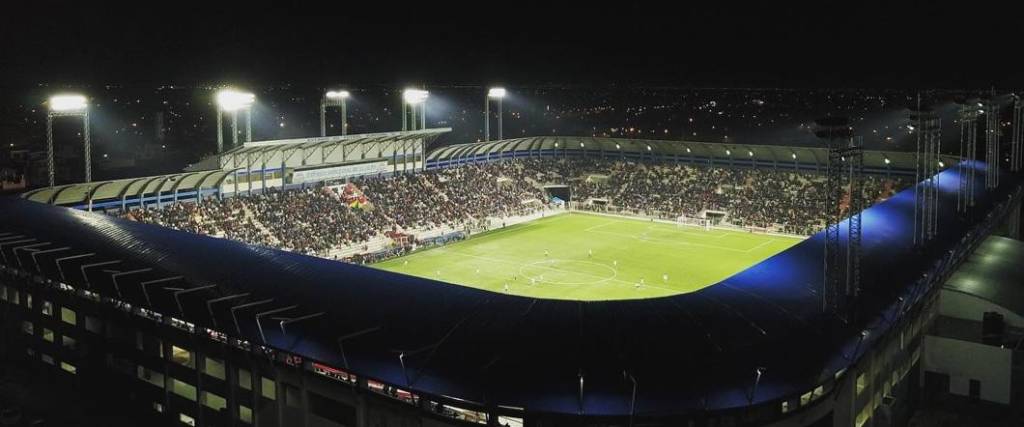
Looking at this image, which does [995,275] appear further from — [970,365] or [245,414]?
[245,414]

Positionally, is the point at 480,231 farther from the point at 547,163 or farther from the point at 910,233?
the point at 910,233

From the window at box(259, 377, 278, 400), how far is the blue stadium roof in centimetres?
115

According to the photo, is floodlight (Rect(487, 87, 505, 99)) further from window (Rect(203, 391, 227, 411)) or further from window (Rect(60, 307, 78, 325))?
window (Rect(203, 391, 227, 411))

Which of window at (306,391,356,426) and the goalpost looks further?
the goalpost

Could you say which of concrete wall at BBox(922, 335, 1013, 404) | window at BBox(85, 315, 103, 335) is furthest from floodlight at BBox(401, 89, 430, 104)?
concrete wall at BBox(922, 335, 1013, 404)

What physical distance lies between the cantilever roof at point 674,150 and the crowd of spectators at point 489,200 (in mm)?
1142

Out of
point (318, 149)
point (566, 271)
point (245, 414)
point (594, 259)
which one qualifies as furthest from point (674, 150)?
point (245, 414)

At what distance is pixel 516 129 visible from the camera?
10700 cm

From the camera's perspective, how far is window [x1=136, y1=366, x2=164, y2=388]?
27706 millimetres

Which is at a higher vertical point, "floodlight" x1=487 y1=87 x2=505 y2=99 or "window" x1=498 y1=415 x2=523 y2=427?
"floodlight" x1=487 y1=87 x2=505 y2=99

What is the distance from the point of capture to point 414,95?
6762cm

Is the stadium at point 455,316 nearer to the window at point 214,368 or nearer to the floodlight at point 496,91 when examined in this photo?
the window at point 214,368

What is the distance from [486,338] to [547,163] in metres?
59.7

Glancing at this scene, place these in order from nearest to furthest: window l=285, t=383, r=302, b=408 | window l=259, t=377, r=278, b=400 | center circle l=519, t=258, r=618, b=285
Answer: window l=285, t=383, r=302, b=408 < window l=259, t=377, r=278, b=400 < center circle l=519, t=258, r=618, b=285
